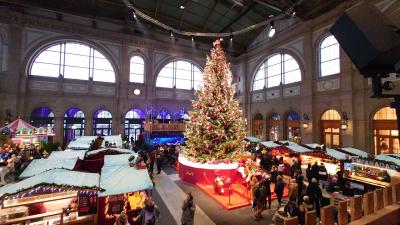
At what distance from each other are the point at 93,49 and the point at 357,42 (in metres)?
25.0

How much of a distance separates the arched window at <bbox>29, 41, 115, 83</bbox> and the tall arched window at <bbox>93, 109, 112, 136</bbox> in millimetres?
3599

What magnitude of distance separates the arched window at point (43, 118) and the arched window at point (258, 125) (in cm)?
2211

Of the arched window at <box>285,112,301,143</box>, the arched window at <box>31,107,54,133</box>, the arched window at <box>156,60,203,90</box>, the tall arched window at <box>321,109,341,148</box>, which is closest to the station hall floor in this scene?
the tall arched window at <box>321,109,341,148</box>

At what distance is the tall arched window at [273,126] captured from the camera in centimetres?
2304

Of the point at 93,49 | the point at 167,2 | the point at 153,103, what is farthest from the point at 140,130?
the point at 167,2

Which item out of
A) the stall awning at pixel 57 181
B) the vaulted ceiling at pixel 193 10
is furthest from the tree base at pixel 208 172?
the vaulted ceiling at pixel 193 10

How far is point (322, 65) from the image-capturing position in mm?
18297

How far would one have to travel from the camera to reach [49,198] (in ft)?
19.0

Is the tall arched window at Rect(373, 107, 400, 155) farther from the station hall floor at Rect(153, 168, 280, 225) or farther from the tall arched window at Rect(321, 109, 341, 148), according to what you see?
the station hall floor at Rect(153, 168, 280, 225)

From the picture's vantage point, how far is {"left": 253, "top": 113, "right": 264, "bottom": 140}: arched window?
25.3 m

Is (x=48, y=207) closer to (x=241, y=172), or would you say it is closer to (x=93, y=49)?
(x=241, y=172)

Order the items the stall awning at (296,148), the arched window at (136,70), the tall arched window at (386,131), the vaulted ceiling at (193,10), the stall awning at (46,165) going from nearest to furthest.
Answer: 1. the stall awning at (46,165)
2. the stall awning at (296,148)
3. the tall arched window at (386,131)
4. the vaulted ceiling at (193,10)
5. the arched window at (136,70)

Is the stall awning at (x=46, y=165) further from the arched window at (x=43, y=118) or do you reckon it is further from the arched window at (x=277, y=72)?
the arched window at (x=277, y=72)

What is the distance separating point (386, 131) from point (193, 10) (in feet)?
64.2
